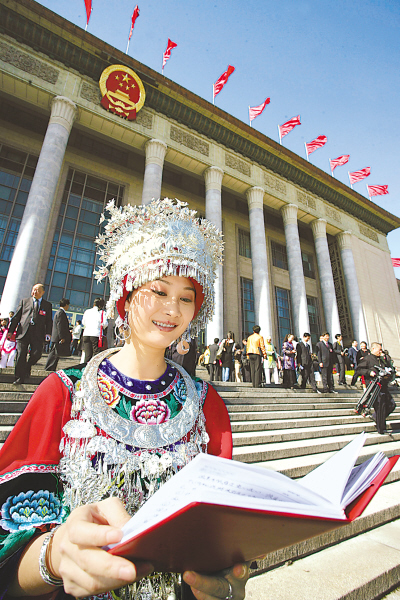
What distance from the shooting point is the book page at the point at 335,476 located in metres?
0.70

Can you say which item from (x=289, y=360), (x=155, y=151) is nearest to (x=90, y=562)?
(x=289, y=360)

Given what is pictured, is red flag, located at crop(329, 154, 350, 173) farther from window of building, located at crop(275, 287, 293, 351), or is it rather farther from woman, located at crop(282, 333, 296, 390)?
woman, located at crop(282, 333, 296, 390)

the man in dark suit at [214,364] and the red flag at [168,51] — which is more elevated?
the red flag at [168,51]

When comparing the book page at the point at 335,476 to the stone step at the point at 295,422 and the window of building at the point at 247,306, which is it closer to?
the stone step at the point at 295,422

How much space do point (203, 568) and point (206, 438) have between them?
20.3 inches

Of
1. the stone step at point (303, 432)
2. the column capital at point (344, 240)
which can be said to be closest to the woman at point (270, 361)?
the stone step at point (303, 432)

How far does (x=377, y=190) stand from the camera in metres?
20.5

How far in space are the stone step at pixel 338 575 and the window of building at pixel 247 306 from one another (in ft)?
48.3

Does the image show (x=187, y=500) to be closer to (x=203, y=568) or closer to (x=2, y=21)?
(x=203, y=568)

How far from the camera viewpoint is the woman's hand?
1.98ft

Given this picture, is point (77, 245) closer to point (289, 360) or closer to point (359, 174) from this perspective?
point (289, 360)

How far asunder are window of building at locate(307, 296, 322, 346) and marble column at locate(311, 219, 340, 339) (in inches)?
95.5

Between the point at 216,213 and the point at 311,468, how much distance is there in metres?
12.5

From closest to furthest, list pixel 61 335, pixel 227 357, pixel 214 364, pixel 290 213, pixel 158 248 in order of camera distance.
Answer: pixel 158 248, pixel 61 335, pixel 227 357, pixel 214 364, pixel 290 213
